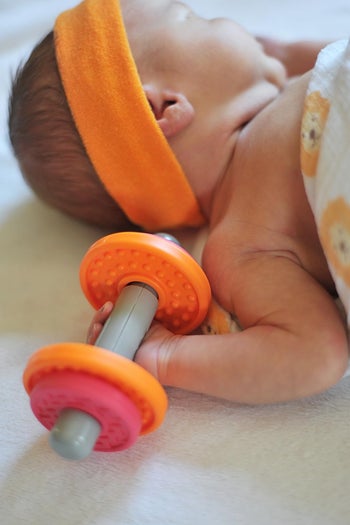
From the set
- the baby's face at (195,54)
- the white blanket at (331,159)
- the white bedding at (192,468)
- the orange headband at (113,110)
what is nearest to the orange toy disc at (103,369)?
the white bedding at (192,468)

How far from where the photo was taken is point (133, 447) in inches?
29.8

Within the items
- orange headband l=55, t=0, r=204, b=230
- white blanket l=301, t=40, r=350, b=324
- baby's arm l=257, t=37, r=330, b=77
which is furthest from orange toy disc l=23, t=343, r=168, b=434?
baby's arm l=257, t=37, r=330, b=77

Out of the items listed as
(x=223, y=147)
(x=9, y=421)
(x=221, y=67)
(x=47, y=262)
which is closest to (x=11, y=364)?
(x=9, y=421)

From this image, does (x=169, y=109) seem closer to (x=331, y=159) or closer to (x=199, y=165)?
(x=199, y=165)

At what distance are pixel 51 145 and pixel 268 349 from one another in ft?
1.73

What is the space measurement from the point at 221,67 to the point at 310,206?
320 millimetres

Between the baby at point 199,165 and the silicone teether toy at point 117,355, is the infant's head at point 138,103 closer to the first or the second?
the baby at point 199,165

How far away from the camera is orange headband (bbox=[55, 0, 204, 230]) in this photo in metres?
0.95

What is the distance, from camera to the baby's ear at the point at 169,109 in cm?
96

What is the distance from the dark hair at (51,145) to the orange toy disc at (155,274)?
24 cm

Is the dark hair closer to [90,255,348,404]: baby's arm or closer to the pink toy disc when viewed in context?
[90,255,348,404]: baby's arm

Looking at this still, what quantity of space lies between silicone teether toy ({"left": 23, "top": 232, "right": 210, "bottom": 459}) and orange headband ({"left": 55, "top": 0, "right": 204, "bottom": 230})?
0.74ft

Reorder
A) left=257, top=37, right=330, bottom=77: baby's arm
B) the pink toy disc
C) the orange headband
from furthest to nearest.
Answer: left=257, top=37, right=330, bottom=77: baby's arm < the orange headband < the pink toy disc

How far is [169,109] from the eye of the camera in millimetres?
959
